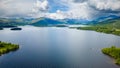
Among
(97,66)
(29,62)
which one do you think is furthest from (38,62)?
(97,66)

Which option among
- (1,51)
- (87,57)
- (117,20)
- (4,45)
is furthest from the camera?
(117,20)

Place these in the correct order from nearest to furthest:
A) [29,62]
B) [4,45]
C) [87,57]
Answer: [29,62] → [87,57] → [4,45]

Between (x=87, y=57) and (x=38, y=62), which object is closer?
(x=38, y=62)

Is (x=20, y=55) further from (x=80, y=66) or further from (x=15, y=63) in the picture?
(x=80, y=66)

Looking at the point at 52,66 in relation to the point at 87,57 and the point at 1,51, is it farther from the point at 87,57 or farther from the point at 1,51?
the point at 1,51

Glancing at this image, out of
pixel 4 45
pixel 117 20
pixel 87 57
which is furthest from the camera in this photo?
pixel 117 20

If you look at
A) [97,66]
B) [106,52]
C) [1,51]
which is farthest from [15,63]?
[106,52]

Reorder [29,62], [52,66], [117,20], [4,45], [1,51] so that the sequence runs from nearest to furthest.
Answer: [52,66] → [29,62] → [1,51] → [4,45] → [117,20]

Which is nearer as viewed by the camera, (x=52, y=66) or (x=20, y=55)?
(x=52, y=66)
